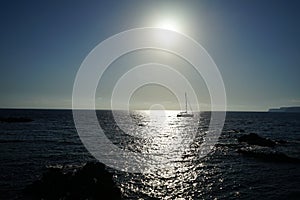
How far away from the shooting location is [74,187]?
2494cm

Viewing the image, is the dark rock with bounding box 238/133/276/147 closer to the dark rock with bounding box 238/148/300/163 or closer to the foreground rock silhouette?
the dark rock with bounding box 238/148/300/163

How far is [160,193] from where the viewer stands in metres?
25.8

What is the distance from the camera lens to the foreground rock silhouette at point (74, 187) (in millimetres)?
23641

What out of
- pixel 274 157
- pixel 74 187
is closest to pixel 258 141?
pixel 274 157

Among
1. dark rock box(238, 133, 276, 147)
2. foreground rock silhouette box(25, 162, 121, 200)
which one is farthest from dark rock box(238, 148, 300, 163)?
foreground rock silhouette box(25, 162, 121, 200)

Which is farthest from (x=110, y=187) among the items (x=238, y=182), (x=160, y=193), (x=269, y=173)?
(x=269, y=173)

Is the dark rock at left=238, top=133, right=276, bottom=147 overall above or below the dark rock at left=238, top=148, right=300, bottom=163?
above

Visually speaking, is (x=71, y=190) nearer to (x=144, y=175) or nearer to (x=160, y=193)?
(x=160, y=193)

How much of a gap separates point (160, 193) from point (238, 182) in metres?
10.1

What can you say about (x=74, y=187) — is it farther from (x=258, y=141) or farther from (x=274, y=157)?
(x=258, y=141)

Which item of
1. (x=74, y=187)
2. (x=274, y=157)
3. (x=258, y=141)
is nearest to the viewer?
(x=74, y=187)

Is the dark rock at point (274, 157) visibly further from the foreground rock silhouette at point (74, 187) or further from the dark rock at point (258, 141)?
the foreground rock silhouette at point (74, 187)

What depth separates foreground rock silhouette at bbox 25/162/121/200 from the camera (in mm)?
23641

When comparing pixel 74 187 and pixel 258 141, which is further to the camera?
pixel 258 141
